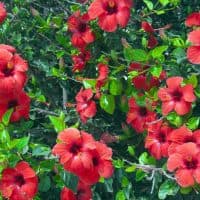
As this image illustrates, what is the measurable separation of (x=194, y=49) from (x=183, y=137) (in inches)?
→ 10.1

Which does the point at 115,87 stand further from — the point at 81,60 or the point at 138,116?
the point at 81,60

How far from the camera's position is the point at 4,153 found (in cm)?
179

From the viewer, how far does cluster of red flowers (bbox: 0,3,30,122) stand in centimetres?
178

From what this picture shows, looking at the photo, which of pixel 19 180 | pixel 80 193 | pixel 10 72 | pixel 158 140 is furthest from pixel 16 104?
pixel 158 140

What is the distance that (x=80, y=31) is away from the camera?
6.85 ft

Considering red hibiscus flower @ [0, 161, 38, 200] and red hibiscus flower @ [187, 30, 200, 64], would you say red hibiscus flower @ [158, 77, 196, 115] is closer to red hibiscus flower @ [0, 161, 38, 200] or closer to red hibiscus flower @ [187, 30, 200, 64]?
red hibiscus flower @ [187, 30, 200, 64]

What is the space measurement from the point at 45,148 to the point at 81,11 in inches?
22.5

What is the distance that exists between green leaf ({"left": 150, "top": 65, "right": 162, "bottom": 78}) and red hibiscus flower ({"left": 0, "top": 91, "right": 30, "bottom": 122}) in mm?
388

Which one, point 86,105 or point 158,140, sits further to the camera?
point 86,105

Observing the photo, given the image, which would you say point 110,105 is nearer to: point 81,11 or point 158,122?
point 158,122

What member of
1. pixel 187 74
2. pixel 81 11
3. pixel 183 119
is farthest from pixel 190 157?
pixel 81 11

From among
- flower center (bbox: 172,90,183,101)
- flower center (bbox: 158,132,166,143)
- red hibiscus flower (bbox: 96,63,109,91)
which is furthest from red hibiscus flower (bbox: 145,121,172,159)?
red hibiscus flower (bbox: 96,63,109,91)

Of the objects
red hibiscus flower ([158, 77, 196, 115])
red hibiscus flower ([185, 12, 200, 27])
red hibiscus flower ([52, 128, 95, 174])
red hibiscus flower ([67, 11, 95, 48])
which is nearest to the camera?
red hibiscus flower ([52, 128, 95, 174])

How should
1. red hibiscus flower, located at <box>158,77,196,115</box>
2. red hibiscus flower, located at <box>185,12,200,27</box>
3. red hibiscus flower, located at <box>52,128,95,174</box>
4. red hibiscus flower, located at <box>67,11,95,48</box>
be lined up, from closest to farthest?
red hibiscus flower, located at <box>52,128,95,174</box> < red hibiscus flower, located at <box>158,77,196,115</box> < red hibiscus flower, located at <box>185,12,200,27</box> < red hibiscus flower, located at <box>67,11,95,48</box>
